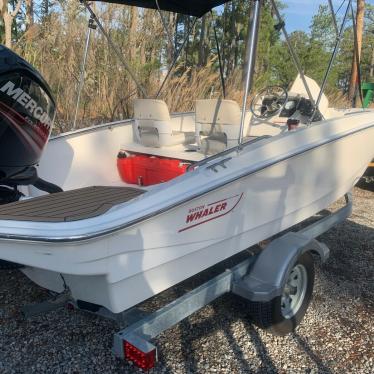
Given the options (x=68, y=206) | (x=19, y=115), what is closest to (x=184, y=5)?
(x=19, y=115)

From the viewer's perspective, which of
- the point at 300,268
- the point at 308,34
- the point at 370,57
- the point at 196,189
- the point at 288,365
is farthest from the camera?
the point at 370,57

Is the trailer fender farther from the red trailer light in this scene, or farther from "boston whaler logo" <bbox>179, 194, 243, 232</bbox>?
the red trailer light

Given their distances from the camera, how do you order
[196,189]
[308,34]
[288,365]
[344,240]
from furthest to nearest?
[308,34], [344,240], [288,365], [196,189]

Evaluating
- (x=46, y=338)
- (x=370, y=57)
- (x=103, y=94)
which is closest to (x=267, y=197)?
(x=46, y=338)

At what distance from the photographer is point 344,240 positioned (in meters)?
4.29

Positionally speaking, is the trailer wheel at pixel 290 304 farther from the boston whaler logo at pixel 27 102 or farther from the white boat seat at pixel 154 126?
the boston whaler logo at pixel 27 102

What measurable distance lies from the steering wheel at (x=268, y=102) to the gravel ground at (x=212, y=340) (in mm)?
1739

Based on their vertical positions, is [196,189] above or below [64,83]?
below

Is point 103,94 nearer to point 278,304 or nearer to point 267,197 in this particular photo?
point 267,197

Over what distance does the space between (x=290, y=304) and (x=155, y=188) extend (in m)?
1.27

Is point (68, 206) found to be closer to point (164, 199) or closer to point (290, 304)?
point (164, 199)

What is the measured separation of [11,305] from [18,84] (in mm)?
1556

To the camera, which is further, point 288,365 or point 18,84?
point 18,84

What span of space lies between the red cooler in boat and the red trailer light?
5.83ft
